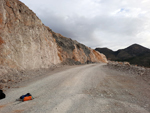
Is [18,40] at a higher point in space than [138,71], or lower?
higher

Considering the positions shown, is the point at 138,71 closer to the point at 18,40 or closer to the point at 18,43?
the point at 18,43

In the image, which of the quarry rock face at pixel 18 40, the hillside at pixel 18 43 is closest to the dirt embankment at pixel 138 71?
the hillside at pixel 18 43

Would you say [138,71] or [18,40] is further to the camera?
[18,40]

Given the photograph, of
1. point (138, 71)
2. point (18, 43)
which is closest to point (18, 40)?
point (18, 43)

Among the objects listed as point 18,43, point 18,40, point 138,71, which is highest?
point 18,40

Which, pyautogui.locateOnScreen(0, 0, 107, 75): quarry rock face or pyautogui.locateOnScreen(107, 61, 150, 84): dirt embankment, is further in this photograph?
pyautogui.locateOnScreen(0, 0, 107, 75): quarry rock face

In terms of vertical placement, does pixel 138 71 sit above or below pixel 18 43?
below

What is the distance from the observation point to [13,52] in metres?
9.20

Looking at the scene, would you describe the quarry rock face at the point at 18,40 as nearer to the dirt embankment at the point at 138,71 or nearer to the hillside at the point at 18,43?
the hillside at the point at 18,43

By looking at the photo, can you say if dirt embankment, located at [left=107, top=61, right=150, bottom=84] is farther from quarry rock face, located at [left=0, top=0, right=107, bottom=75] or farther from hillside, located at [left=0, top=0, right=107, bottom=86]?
quarry rock face, located at [left=0, top=0, right=107, bottom=75]

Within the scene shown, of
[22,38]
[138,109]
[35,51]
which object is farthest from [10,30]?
[138,109]

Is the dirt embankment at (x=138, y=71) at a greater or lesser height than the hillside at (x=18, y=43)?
lesser

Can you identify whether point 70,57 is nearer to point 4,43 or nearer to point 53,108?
point 4,43

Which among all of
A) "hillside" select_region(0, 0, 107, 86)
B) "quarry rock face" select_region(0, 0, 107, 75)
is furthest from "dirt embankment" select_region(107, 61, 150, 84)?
"quarry rock face" select_region(0, 0, 107, 75)
